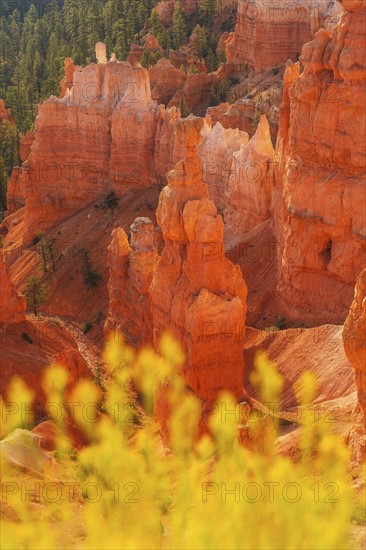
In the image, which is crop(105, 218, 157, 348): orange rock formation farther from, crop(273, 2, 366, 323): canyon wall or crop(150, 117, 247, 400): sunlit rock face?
crop(273, 2, 366, 323): canyon wall

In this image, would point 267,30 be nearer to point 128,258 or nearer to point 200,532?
Result: point 128,258

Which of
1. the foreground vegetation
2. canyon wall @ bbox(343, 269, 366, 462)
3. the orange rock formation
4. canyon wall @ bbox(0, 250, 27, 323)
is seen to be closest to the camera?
the foreground vegetation

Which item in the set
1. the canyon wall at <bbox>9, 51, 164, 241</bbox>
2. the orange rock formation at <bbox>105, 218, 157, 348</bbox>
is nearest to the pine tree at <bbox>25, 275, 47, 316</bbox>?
the orange rock formation at <bbox>105, 218, 157, 348</bbox>

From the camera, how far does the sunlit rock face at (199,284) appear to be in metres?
18.8

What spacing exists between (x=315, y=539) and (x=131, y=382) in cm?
1340

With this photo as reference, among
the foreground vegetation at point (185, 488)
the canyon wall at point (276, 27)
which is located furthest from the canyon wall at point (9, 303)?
the canyon wall at point (276, 27)

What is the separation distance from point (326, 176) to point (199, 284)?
7337 mm

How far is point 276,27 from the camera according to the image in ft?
180

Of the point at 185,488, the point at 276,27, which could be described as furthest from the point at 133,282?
the point at 276,27

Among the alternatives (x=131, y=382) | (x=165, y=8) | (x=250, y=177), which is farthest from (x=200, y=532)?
(x=165, y=8)

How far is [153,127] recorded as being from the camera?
37562 millimetres

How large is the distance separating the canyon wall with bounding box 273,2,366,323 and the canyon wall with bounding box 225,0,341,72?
28.9 m

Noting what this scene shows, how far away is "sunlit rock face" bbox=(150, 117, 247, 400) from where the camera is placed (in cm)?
1881

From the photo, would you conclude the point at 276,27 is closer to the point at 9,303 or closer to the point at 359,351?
the point at 9,303
